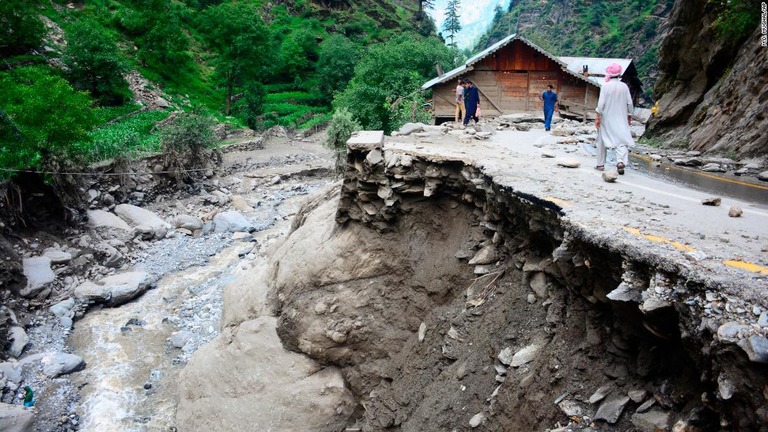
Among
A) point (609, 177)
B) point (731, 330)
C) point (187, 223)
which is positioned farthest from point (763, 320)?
point (187, 223)

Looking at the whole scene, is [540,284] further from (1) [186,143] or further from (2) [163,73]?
(2) [163,73]

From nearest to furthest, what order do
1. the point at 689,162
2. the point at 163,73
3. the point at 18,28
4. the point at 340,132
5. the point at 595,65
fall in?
the point at 689,162
the point at 340,132
the point at 595,65
the point at 18,28
the point at 163,73

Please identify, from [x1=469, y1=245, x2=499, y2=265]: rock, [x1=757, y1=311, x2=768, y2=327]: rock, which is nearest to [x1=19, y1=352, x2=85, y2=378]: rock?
[x1=469, y1=245, x2=499, y2=265]: rock

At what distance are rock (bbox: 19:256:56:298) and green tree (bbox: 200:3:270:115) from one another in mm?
27914

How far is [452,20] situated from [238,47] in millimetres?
60161

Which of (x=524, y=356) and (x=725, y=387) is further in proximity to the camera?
(x=524, y=356)

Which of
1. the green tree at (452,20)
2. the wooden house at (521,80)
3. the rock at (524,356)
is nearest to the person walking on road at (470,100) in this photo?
the wooden house at (521,80)

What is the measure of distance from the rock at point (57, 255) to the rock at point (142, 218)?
3674 millimetres

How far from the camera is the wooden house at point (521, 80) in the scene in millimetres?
23703

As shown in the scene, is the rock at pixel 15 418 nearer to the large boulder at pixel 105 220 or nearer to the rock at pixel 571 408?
the rock at pixel 571 408

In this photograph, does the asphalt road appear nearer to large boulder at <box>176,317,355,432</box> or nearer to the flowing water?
large boulder at <box>176,317,355,432</box>

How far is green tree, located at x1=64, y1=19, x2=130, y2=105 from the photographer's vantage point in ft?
101

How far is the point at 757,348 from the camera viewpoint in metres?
3.07

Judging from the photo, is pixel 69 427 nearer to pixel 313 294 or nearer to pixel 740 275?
pixel 313 294
